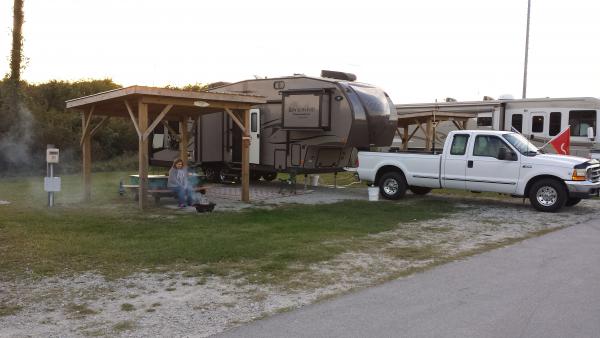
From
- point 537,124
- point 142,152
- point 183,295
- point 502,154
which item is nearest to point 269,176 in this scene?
point 142,152

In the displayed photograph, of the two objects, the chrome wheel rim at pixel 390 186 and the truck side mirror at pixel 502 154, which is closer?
the truck side mirror at pixel 502 154

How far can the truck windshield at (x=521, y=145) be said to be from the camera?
12.8 meters

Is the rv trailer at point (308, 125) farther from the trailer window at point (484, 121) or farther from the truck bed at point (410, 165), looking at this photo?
the trailer window at point (484, 121)

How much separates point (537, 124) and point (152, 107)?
13.3 metres

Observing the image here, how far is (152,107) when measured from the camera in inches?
551

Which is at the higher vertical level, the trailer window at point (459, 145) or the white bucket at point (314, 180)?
the trailer window at point (459, 145)

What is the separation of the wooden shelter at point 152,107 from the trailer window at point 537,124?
10.8 m

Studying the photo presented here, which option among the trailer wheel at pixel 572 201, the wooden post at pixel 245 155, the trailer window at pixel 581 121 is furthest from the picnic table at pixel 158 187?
the trailer window at pixel 581 121

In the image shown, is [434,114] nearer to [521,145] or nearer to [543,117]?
[543,117]

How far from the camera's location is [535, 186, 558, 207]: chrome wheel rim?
12.4 metres

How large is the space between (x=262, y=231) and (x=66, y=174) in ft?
54.9

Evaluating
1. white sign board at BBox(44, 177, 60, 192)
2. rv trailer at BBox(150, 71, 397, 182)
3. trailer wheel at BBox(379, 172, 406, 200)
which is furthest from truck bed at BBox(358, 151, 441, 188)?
white sign board at BBox(44, 177, 60, 192)

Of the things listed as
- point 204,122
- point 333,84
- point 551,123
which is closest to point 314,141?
point 333,84

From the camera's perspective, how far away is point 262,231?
31.7 feet
